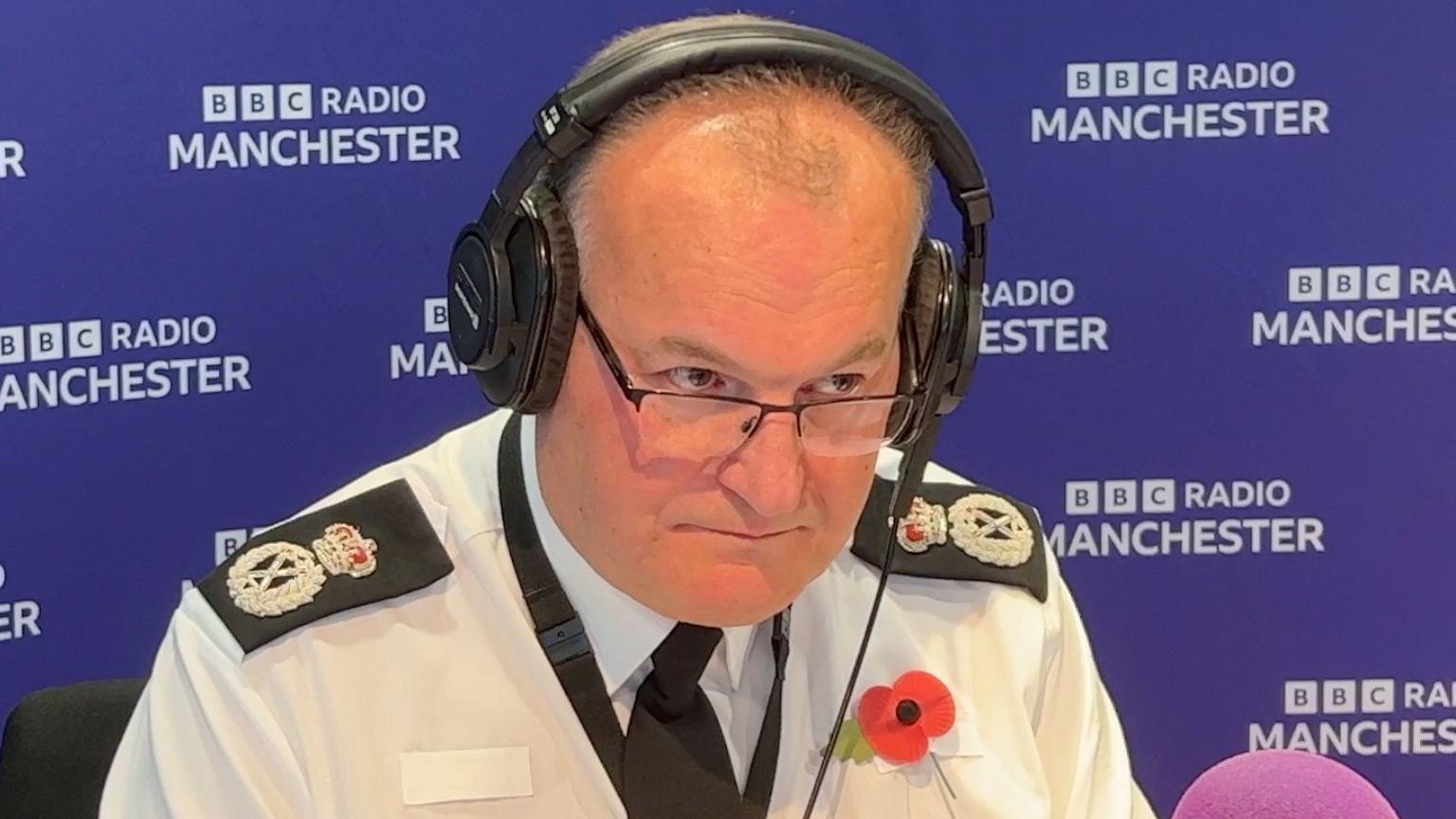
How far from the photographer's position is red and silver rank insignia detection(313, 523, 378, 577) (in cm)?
136

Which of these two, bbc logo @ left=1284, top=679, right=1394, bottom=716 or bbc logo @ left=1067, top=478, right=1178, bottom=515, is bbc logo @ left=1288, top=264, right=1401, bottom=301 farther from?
bbc logo @ left=1284, top=679, right=1394, bottom=716

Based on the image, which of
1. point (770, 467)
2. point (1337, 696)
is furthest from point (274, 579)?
point (1337, 696)

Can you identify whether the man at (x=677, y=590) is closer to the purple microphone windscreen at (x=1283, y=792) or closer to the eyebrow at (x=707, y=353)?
the eyebrow at (x=707, y=353)

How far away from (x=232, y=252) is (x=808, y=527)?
1.13 metres

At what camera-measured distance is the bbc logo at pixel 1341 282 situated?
2.26m

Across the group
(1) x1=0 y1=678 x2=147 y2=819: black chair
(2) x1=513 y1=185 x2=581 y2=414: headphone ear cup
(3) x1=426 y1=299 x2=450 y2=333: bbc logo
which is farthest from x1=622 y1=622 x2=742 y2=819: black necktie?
(3) x1=426 y1=299 x2=450 y2=333: bbc logo

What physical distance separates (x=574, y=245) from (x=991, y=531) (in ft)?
1.80

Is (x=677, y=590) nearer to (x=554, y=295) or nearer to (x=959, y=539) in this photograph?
(x=554, y=295)

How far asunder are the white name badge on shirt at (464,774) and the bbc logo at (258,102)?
3.32 ft

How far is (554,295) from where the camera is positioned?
3.81 feet

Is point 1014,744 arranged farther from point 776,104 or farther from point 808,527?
point 776,104

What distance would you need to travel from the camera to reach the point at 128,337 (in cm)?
204

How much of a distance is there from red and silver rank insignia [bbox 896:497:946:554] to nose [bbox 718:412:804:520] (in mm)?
374

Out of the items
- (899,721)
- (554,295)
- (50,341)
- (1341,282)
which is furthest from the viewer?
(1341,282)
